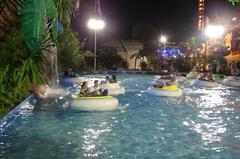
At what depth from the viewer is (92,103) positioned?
1905 centimetres

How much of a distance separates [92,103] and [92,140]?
5953mm

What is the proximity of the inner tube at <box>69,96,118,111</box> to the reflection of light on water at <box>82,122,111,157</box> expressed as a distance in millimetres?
2811

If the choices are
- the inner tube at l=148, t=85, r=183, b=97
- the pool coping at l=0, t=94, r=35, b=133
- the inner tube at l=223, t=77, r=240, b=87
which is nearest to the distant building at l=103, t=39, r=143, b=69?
the inner tube at l=223, t=77, r=240, b=87

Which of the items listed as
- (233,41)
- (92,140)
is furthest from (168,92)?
(233,41)

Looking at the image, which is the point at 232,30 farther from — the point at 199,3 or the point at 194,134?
the point at 194,134

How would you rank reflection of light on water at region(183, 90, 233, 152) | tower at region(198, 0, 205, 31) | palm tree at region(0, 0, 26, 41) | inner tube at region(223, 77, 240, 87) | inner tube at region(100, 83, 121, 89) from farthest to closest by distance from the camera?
tower at region(198, 0, 205, 31)
inner tube at region(223, 77, 240, 87)
inner tube at region(100, 83, 121, 89)
reflection of light on water at region(183, 90, 233, 152)
palm tree at region(0, 0, 26, 41)

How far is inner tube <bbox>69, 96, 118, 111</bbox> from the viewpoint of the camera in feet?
62.4

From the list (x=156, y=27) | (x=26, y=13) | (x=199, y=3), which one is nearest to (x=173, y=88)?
(x=26, y=13)

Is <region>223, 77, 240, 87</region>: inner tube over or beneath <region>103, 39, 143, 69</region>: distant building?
beneath

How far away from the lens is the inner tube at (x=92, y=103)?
19.0m

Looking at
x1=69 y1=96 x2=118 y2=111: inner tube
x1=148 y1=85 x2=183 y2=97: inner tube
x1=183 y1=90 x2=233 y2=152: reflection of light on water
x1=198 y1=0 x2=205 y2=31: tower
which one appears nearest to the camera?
x1=183 y1=90 x2=233 y2=152: reflection of light on water

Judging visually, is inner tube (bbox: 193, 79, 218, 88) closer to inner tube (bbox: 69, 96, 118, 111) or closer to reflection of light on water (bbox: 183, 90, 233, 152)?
reflection of light on water (bbox: 183, 90, 233, 152)

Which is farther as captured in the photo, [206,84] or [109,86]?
[206,84]

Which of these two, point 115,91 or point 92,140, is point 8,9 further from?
point 115,91
